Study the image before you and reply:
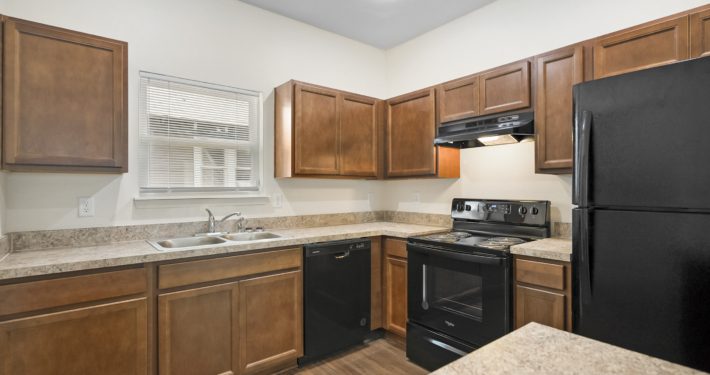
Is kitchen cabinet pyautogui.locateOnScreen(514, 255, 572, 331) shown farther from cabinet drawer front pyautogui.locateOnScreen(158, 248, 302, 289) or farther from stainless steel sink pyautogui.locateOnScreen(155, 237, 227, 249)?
stainless steel sink pyautogui.locateOnScreen(155, 237, 227, 249)

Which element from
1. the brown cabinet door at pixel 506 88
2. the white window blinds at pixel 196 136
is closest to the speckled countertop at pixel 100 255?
the white window blinds at pixel 196 136

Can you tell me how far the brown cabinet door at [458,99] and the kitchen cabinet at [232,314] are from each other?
5.32 ft

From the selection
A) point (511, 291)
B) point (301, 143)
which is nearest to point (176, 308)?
point (301, 143)

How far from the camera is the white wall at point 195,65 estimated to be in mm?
2236

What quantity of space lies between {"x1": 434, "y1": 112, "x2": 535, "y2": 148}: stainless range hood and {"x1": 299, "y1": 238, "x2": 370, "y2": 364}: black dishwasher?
1.07 meters

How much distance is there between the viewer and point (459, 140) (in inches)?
109

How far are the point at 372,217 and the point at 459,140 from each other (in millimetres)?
1436

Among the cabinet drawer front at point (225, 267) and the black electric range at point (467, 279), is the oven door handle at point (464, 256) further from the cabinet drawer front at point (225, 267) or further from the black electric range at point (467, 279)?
the cabinet drawer front at point (225, 267)

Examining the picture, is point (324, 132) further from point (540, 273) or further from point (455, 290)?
point (540, 273)

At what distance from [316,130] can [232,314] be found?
157 cm

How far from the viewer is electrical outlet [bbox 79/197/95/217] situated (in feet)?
7.62

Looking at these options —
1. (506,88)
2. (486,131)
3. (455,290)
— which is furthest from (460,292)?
(506,88)

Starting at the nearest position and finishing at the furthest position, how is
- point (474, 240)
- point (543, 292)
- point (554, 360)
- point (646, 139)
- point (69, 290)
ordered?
point (554, 360) → point (646, 139) → point (69, 290) → point (543, 292) → point (474, 240)

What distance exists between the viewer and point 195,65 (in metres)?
2.79
